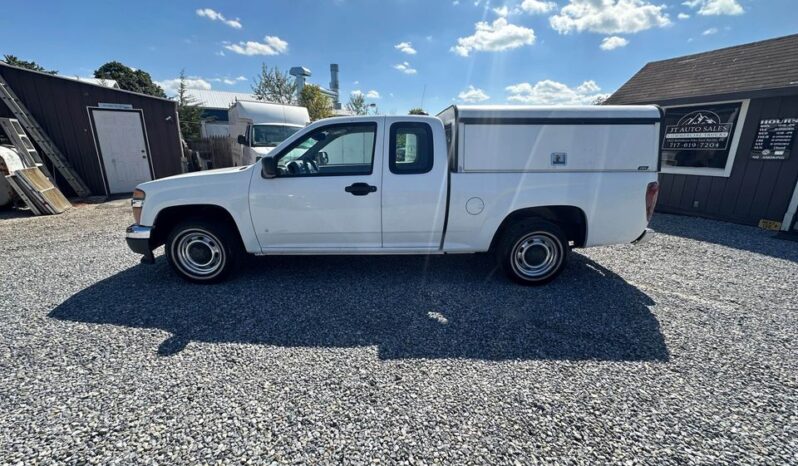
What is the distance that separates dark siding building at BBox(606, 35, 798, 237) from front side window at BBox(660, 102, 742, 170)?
0.05 feet

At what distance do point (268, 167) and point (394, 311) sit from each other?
197 centimetres

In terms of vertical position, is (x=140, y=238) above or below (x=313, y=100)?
below

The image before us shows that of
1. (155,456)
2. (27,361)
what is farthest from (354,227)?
(27,361)

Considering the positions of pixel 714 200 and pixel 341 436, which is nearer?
pixel 341 436

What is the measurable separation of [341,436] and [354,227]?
7.08ft

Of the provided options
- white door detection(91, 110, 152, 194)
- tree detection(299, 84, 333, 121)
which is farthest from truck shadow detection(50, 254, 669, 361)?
tree detection(299, 84, 333, 121)

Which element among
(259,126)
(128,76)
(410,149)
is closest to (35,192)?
(259,126)

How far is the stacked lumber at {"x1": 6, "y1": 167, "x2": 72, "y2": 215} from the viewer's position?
23.5 ft

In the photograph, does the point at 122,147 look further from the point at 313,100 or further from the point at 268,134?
the point at 313,100

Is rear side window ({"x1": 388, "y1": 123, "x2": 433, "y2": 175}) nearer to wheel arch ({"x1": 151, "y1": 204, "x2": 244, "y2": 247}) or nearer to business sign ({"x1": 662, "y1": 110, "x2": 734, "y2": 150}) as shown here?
wheel arch ({"x1": 151, "y1": 204, "x2": 244, "y2": 247})

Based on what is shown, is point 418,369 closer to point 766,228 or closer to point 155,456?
point 155,456

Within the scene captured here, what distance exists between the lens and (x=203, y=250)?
3865 millimetres

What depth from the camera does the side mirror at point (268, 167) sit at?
3500mm

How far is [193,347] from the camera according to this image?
9.07 ft
